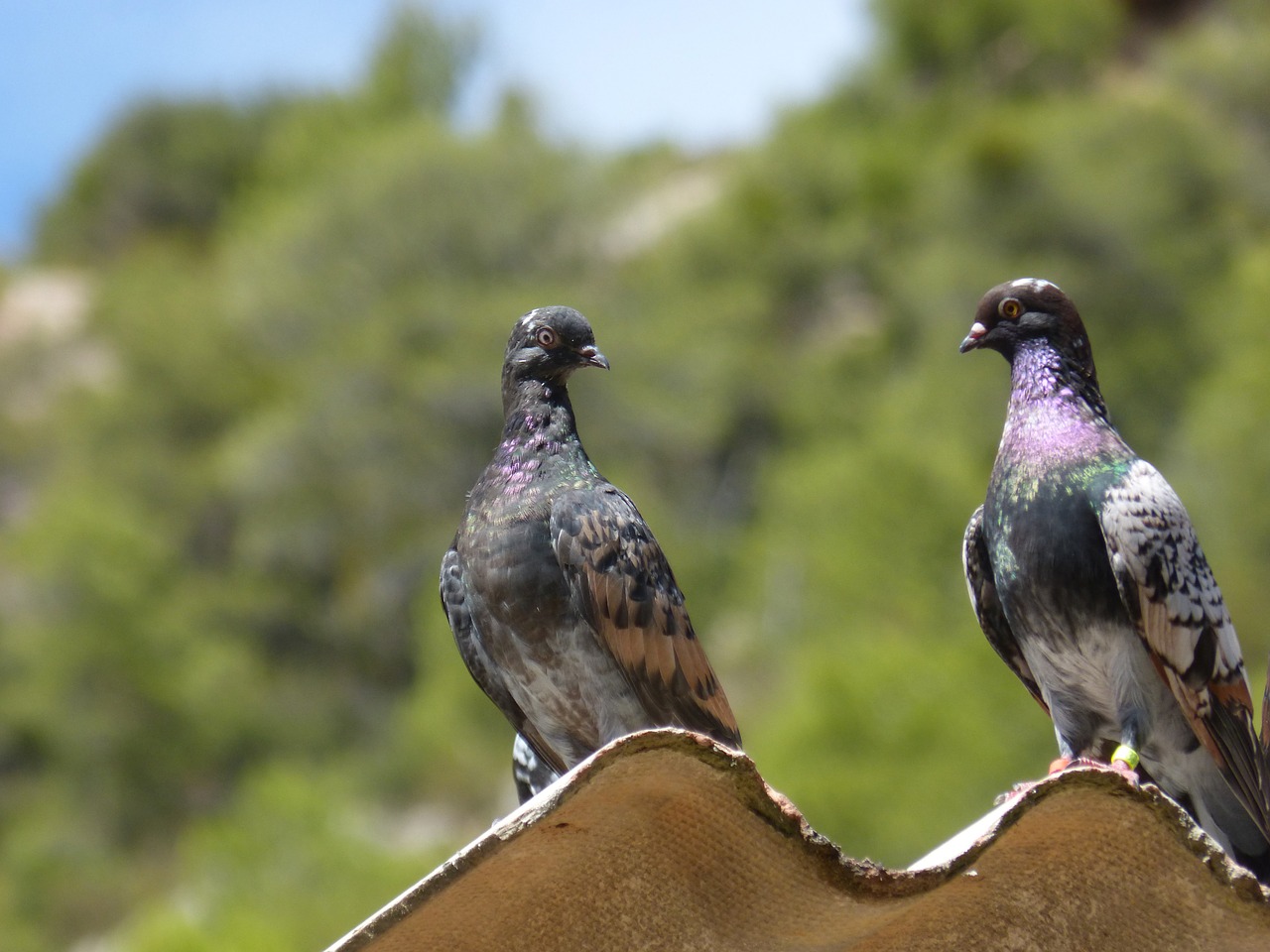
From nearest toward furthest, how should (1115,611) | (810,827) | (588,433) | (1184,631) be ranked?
(810,827) < (1184,631) < (1115,611) < (588,433)

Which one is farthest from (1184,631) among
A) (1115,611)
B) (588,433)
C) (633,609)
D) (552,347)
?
(588,433)

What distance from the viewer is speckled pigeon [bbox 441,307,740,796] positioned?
432cm

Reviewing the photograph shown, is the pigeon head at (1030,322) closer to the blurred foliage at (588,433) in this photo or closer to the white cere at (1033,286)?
the white cere at (1033,286)

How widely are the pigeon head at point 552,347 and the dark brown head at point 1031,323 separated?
1069 millimetres

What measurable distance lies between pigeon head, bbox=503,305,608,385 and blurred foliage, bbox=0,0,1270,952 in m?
16.6

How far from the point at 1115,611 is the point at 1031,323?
898 millimetres

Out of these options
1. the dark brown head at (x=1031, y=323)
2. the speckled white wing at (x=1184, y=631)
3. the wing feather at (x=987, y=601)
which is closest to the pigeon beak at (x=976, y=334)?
the dark brown head at (x=1031, y=323)

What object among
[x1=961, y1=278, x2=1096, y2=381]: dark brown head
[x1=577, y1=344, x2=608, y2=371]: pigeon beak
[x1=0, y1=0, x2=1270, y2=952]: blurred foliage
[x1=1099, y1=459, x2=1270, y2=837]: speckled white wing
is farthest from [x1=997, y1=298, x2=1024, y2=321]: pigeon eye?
[x1=0, y1=0, x2=1270, y2=952]: blurred foliage

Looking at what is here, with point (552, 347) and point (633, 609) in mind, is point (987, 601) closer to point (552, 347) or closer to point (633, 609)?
point (633, 609)

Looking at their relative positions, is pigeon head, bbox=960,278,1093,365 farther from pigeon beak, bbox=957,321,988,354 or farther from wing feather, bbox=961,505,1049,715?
wing feather, bbox=961,505,1049,715

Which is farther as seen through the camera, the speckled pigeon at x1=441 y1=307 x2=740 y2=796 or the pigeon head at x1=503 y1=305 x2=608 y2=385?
the pigeon head at x1=503 y1=305 x2=608 y2=385

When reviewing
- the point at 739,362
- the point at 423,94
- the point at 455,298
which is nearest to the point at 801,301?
the point at 739,362

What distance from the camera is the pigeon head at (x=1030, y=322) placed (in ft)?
15.5

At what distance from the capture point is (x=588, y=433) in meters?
37.5
